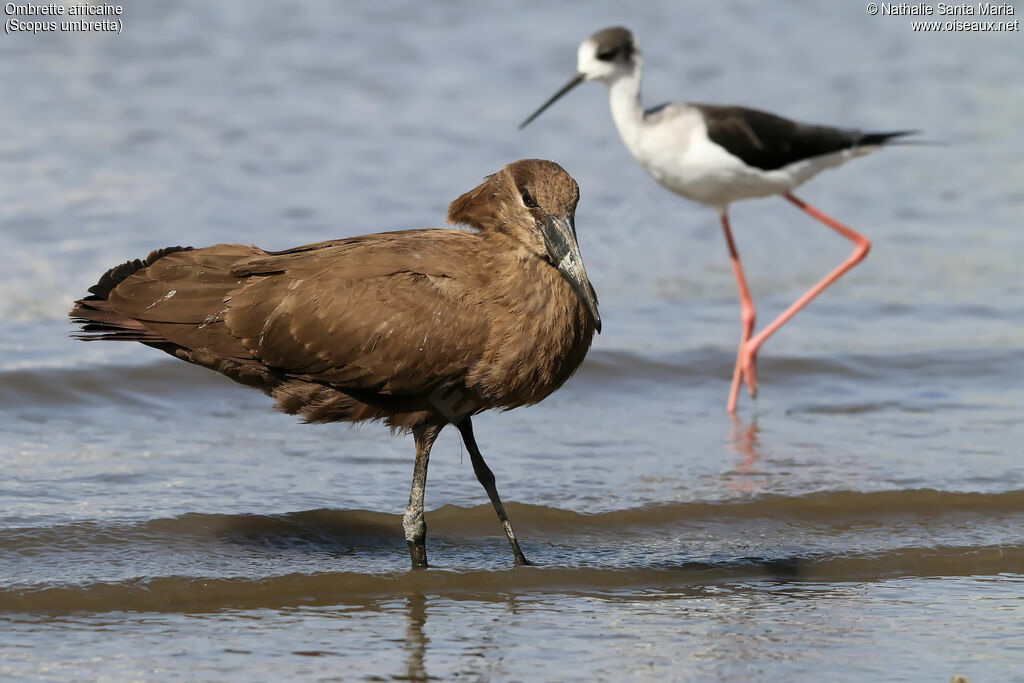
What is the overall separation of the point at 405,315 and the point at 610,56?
5.81m

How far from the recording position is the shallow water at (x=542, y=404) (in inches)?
222

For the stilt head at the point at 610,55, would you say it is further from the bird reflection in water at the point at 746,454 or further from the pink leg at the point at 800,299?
the bird reflection in water at the point at 746,454

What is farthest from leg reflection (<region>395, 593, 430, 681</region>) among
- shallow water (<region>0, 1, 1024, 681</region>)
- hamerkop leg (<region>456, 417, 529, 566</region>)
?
hamerkop leg (<region>456, 417, 529, 566</region>)

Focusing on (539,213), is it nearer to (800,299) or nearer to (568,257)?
(568,257)

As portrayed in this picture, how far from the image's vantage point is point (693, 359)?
10.4m

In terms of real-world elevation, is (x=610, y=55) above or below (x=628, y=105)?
above

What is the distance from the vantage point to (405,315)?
19.4 feet

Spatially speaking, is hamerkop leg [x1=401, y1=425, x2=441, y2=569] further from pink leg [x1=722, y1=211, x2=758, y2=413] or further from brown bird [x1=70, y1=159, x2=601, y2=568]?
pink leg [x1=722, y1=211, x2=758, y2=413]

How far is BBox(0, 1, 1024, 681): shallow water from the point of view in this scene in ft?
18.5

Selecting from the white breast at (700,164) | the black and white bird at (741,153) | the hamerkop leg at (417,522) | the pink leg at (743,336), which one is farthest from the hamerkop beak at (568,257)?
the white breast at (700,164)

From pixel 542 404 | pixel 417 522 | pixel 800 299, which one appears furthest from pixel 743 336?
pixel 417 522

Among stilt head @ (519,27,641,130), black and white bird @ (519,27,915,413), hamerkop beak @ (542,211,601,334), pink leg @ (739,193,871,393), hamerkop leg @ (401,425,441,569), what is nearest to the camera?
hamerkop beak @ (542,211,601,334)

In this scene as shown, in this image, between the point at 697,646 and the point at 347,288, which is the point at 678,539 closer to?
the point at 697,646

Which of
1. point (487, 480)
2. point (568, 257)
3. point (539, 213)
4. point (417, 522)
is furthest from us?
point (487, 480)
